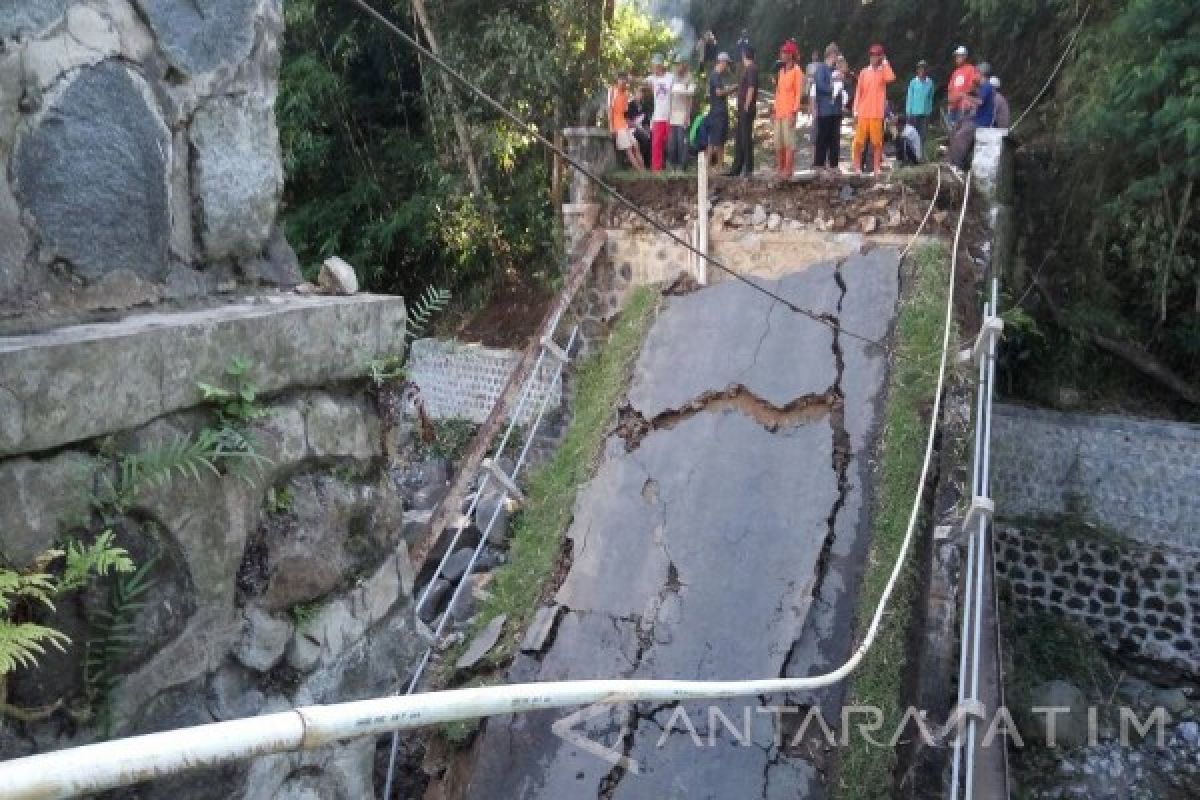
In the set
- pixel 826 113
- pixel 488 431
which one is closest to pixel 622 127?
pixel 826 113

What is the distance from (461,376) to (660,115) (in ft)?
11.0

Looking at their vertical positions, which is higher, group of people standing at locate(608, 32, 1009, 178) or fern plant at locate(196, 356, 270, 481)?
group of people standing at locate(608, 32, 1009, 178)

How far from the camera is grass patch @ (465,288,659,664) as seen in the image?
15.2 feet

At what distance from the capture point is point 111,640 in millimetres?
1291

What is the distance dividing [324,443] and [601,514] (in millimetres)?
3276

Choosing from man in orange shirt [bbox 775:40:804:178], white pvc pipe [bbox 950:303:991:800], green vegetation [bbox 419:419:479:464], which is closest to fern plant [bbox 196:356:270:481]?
white pvc pipe [bbox 950:303:991:800]

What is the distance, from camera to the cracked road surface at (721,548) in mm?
3682

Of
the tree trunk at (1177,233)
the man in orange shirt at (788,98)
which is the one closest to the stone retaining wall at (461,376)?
the man in orange shirt at (788,98)

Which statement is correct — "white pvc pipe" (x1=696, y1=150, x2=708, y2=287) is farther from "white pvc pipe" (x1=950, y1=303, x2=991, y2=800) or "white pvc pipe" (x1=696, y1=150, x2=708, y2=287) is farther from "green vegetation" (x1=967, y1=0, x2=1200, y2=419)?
"white pvc pipe" (x1=950, y1=303, x2=991, y2=800)

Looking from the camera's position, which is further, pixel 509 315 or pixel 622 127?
pixel 509 315

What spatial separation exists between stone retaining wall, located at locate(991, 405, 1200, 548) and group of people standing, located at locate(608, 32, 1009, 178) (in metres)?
2.35

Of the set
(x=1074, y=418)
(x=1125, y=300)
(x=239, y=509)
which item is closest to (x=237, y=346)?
(x=239, y=509)

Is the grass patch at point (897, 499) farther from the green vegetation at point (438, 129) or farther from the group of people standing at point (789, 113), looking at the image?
the green vegetation at point (438, 129)

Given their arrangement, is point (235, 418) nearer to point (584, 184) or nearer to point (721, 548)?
point (721, 548)
